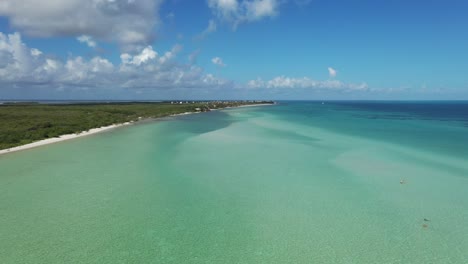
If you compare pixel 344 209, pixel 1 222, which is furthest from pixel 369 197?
pixel 1 222

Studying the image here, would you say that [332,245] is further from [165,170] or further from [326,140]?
[326,140]

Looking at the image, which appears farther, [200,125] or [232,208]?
[200,125]

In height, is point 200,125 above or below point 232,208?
above

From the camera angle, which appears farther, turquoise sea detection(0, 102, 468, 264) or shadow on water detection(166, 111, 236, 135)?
shadow on water detection(166, 111, 236, 135)

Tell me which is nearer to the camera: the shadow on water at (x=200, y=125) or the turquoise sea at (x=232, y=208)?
the turquoise sea at (x=232, y=208)

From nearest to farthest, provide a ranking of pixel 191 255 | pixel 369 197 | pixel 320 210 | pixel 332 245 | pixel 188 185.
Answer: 1. pixel 191 255
2. pixel 332 245
3. pixel 320 210
4. pixel 369 197
5. pixel 188 185

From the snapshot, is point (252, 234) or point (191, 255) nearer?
point (191, 255)

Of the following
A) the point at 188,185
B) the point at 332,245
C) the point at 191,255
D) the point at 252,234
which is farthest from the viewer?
the point at 188,185

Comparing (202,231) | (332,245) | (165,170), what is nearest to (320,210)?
(332,245)
